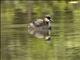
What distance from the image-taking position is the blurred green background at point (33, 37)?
6664 millimetres

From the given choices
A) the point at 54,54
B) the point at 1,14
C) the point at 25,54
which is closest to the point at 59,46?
the point at 54,54

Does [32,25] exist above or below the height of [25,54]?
above

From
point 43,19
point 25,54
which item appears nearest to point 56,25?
point 43,19

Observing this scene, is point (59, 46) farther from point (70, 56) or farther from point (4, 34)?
point (4, 34)

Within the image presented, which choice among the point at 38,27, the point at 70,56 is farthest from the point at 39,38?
the point at 70,56

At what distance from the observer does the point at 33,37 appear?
6715 millimetres

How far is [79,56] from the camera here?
6.71 m

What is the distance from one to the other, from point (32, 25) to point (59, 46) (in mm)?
557

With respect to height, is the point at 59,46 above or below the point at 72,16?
below

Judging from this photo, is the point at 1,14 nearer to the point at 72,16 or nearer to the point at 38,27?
the point at 38,27

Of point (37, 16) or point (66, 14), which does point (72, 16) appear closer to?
point (66, 14)

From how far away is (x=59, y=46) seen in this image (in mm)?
6715

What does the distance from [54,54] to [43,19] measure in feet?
1.96

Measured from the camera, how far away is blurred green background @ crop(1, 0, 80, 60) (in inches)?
262
